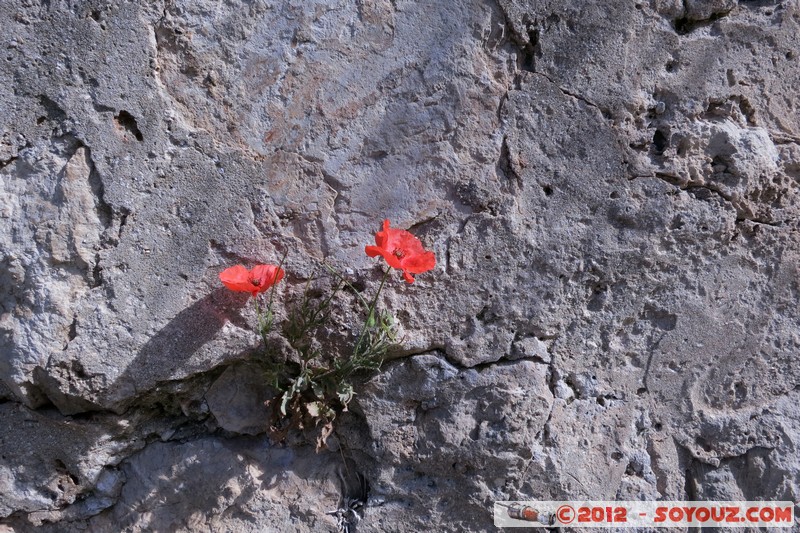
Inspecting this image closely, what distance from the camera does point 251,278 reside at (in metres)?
1.48

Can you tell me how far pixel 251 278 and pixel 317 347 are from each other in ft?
0.80

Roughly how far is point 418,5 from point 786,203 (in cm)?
111

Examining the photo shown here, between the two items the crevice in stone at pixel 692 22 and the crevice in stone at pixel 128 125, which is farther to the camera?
the crevice in stone at pixel 692 22

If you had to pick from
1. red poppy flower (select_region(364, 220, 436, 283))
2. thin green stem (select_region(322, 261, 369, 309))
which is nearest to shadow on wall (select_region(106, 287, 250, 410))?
thin green stem (select_region(322, 261, 369, 309))

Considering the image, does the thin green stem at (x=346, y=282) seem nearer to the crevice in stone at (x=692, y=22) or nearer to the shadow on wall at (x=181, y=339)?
the shadow on wall at (x=181, y=339)

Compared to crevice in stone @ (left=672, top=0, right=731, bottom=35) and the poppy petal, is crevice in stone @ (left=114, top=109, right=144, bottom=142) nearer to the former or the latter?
the poppy petal

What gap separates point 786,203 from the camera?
1.82 meters

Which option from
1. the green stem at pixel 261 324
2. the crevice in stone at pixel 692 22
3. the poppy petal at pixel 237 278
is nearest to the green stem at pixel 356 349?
the green stem at pixel 261 324

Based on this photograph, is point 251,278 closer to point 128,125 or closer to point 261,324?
point 261,324

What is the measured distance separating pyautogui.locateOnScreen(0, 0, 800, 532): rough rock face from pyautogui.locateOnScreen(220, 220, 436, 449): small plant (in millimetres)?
52

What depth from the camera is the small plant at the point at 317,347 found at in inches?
58.9

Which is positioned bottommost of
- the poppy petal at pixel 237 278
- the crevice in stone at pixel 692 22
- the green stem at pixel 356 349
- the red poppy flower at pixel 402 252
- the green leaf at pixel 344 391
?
the green leaf at pixel 344 391

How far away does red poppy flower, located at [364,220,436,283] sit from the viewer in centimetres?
143

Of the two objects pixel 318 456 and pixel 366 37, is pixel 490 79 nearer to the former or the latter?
pixel 366 37
